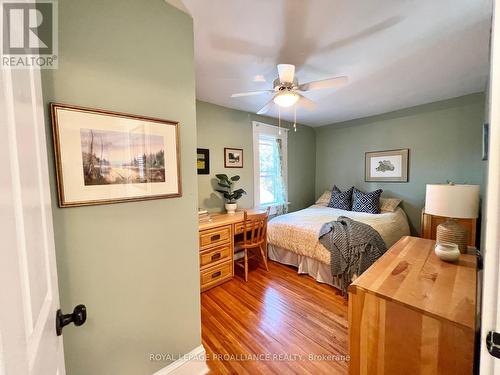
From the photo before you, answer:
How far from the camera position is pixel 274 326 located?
73.7 inches

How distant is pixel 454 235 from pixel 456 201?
24cm

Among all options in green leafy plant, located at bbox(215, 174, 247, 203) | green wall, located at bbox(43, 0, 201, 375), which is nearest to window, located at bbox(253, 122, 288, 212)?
green leafy plant, located at bbox(215, 174, 247, 203)

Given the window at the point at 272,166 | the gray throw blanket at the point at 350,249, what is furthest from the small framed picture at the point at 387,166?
the gray throw blanket at the point at 350,249

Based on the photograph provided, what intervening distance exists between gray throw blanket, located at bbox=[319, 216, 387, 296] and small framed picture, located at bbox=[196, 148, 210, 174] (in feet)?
6.08

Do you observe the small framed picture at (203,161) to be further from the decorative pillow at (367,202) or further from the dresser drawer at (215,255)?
the decorative pillow at (367,202)

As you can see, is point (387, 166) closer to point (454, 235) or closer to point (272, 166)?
point (272, 166)

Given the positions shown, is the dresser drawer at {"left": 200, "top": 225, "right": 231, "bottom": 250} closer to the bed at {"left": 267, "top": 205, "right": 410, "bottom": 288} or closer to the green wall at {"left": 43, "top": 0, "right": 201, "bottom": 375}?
the bed at {"left": 267, "top": 205, "right": 410, "bottom": 288}

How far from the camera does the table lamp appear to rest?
1379mm

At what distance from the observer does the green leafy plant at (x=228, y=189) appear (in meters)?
3.17

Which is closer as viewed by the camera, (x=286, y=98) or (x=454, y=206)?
(x=454, y=206)

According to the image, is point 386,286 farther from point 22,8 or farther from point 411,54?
point 411,54

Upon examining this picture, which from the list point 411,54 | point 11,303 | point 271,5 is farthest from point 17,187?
point 411,54

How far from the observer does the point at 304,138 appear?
468 centimetres

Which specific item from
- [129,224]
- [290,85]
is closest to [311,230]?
[290,85]
